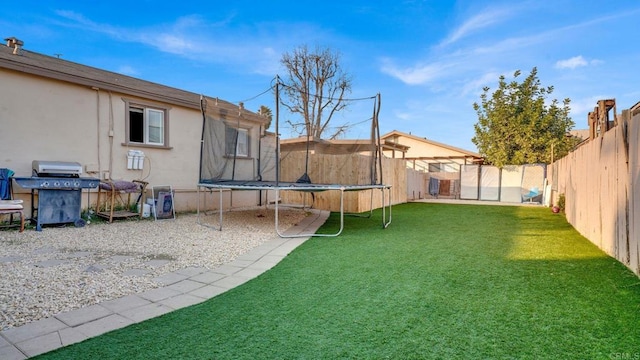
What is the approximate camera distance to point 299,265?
135 inches

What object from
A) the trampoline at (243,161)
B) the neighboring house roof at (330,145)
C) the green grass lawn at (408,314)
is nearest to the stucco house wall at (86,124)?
the trampoline at (243,161)

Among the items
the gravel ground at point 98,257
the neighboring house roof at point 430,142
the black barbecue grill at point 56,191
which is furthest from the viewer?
the neighboring house roof at point 430,142

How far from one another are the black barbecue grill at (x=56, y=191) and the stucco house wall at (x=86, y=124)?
389 millimetres

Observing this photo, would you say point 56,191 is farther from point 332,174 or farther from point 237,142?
A: point 332,174

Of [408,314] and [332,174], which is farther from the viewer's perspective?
[332,174]

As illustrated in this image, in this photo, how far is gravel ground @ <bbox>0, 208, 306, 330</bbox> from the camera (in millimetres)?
2424

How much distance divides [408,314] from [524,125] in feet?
49.2

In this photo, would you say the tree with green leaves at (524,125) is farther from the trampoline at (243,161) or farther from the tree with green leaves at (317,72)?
the trampoline at (243,161)

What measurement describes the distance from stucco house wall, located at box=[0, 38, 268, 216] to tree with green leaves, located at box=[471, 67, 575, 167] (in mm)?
11660

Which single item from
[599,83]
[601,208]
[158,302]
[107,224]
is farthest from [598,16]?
[107,224]

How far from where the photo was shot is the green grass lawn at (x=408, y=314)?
5.59ft

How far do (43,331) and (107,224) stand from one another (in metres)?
4.64

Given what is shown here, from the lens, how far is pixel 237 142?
316 inches

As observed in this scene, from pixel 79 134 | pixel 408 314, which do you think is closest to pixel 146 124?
pixel 79 134
